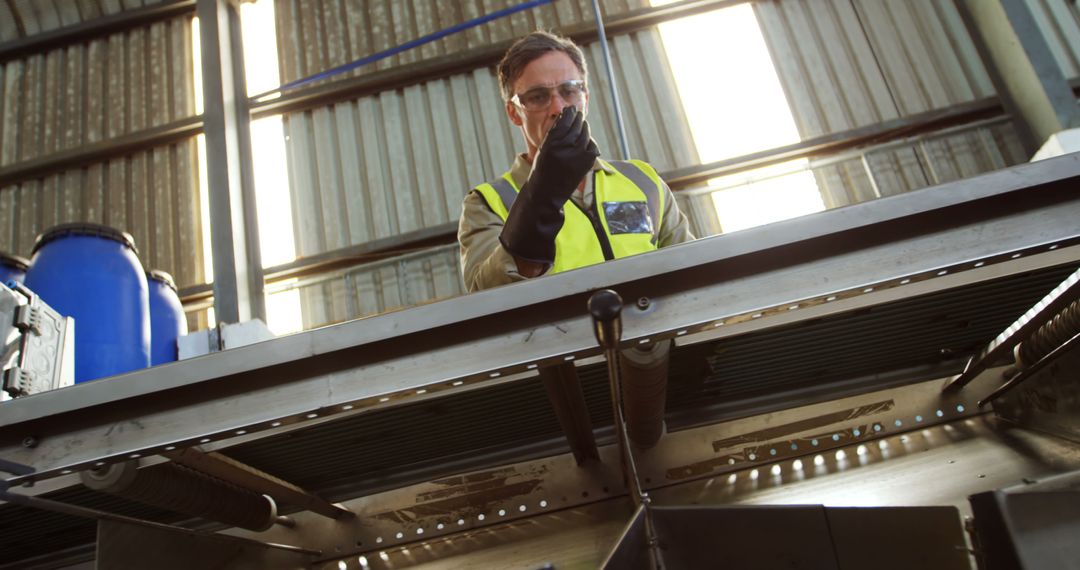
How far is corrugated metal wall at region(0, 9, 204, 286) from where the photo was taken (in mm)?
4262

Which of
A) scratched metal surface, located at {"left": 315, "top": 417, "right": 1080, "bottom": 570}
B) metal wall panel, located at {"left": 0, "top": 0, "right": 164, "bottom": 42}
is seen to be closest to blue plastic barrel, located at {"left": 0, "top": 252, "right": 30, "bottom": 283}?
scratched metal surface, located at {"left": 315, "top": 417, "right": 1080, "bottom": 570}

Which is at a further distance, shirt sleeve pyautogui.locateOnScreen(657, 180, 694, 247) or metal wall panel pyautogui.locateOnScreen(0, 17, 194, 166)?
metal wall panel pyautogui.locateOnScreen(0, 17, 194, 166)

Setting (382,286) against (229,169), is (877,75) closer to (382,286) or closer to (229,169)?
(382,286)

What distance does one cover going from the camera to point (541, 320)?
0.80m

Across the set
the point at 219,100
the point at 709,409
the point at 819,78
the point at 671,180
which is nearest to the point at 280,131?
the point at 219,100

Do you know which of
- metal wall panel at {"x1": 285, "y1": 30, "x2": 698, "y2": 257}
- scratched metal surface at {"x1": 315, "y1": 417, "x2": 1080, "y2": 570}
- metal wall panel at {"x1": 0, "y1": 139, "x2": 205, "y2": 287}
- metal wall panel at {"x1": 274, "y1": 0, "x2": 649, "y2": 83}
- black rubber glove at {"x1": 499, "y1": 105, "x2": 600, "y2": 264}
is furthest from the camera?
metal wall panel at {"x1": 274, "y1": 0, "x2": 649, "y2": 83}

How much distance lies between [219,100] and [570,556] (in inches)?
153

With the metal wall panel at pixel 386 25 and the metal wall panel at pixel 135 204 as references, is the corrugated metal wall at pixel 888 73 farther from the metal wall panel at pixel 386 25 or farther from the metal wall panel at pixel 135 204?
the metal wall panel at pixel 135 204

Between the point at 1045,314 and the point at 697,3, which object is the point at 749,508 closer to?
the point at 1045,314

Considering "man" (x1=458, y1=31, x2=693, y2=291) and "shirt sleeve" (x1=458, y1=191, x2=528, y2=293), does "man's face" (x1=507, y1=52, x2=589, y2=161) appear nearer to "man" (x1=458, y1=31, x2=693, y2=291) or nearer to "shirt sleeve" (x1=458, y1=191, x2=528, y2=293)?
"man" (x1=458, y1=31, x2=693, y2=291)

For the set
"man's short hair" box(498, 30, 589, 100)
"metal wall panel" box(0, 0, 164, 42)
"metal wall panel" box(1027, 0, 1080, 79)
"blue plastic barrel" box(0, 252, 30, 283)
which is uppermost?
"metal wall panel" box(0, 0, 164, 42)

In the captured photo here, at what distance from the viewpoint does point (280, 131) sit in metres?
4.42

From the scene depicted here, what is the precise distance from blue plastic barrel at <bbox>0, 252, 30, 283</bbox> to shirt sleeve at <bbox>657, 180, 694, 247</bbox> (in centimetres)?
196

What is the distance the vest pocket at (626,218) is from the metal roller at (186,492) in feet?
2.76
